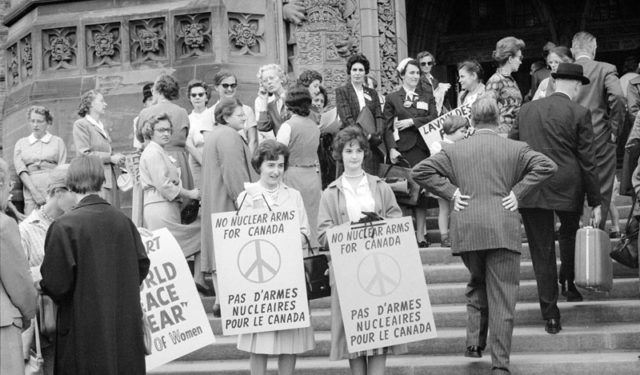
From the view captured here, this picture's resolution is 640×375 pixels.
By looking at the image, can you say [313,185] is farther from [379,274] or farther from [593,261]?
[593,261]

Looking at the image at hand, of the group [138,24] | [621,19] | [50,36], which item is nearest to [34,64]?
[50,36]

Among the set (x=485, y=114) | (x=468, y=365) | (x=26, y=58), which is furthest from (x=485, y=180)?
(x=26, y=58)

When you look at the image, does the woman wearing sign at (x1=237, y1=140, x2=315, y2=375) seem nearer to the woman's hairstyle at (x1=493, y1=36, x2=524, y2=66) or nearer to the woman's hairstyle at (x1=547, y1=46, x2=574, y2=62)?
the woman's hairstyle at (x1=493, y1=36, x2=524, y2=66)

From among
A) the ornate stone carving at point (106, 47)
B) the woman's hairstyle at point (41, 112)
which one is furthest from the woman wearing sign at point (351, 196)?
the ornate stone carving at point (106, 47)

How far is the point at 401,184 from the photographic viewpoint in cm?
1220

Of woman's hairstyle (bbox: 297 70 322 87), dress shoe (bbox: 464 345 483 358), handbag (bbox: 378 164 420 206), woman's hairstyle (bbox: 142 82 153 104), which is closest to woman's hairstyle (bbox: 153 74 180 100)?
woman's hairstyle (bbox: 297 70 322 87)

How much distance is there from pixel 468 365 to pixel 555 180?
1745 millimetres

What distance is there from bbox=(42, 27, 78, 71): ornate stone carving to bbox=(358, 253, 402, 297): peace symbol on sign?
7.69 meters

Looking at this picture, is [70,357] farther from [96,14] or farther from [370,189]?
[96,14]

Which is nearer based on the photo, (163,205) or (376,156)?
(163,205)

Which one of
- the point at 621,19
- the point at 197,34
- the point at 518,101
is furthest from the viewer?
the point at 621,19

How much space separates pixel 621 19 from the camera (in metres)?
22.1

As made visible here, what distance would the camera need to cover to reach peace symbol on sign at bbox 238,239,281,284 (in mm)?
9055

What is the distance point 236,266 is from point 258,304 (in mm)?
346
